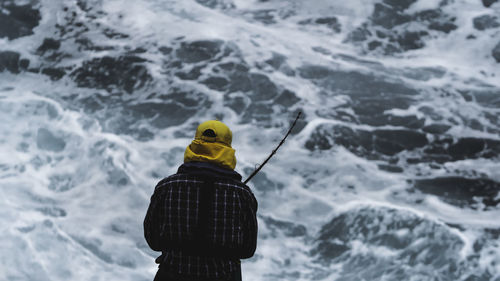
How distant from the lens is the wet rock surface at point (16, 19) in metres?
8.85

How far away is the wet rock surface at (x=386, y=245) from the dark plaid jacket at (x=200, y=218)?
3324 mm

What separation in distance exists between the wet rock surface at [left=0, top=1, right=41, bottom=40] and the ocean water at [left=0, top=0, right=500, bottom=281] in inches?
1.3

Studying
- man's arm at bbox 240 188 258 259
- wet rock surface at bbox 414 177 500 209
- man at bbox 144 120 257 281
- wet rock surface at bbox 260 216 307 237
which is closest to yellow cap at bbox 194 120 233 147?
man at bbox 144 120 257 281

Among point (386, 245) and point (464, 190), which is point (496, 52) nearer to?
point (464, 190)

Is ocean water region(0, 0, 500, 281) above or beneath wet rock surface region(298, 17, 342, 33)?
beneath

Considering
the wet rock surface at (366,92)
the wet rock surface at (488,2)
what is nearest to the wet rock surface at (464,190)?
the wet rock surface at (366,92)

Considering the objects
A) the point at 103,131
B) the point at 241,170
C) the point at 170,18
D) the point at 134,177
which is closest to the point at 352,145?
the point at 241,170

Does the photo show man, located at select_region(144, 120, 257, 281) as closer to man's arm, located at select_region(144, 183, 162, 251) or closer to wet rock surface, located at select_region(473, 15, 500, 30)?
man's arm, located at select_region(144, 183, 162, 251)

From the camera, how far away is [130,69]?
8141mm

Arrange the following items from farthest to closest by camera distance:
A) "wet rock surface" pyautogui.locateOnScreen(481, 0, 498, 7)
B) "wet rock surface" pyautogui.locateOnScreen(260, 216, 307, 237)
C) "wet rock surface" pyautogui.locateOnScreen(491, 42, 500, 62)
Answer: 1. "wet rock surface" pyautogui.locateOnScreen(481, 0, 498, 7)
2. "wet rock surface" pyautogui.locateOnScreen(491, 42, 500, 62)
3. "wet rock surface" pyautogui.locateOnScreen(260, 216, 307, 237)

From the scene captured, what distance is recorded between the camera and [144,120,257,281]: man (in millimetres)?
1772

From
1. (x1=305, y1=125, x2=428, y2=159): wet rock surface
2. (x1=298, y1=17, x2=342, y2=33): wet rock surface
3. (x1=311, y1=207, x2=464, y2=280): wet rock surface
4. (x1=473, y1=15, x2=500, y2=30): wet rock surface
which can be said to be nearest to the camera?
(x1=311, y1=207, x2=464, y2=280): wet rock surface

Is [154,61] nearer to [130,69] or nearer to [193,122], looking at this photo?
[130,69]

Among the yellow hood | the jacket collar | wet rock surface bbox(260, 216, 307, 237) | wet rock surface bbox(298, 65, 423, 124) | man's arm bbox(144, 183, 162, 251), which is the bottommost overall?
wet rock surface bbox(260, 216, 307, 237)
